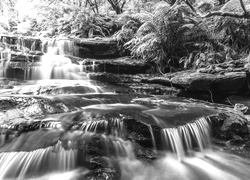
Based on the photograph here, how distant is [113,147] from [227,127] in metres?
2.54

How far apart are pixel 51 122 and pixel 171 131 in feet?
7.24

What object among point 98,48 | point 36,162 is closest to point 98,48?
point 98,48

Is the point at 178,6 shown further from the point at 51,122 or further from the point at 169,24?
the point at 51,122

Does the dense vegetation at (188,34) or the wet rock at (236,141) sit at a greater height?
the dense vegetation at (188,34)

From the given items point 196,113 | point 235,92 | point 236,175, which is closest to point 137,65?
point 235,92

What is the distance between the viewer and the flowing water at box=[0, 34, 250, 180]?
3.06 meters

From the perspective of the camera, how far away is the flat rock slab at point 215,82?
19.9 feet

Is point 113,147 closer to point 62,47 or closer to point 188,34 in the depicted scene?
point 188,34

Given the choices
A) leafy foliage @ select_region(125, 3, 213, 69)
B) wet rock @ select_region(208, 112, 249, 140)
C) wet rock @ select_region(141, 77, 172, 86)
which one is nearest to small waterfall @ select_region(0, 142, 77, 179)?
wet rock @ select_region(208, 112, 249, 140)

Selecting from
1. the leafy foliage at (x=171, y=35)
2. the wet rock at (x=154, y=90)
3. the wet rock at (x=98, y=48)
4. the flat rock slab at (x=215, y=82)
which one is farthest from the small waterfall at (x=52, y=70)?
the flat rock slab at (x=215, y=82)

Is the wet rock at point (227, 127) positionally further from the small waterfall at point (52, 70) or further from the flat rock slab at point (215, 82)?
the small waterfall at point (52, 70)

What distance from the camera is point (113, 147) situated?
344 cm

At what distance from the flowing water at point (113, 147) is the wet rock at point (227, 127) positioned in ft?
0.67

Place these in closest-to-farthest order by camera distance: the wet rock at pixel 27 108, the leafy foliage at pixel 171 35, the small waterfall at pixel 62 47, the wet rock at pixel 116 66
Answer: the wet rock at pixel 27 108, the leafy foliage at pixel 171 35, the wet rock at pixel 116 66, the small waterfall at pixel 62 47
